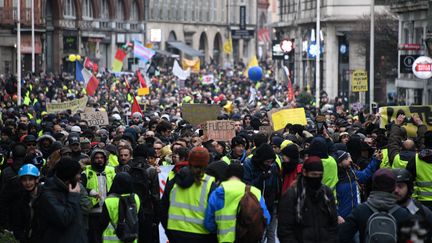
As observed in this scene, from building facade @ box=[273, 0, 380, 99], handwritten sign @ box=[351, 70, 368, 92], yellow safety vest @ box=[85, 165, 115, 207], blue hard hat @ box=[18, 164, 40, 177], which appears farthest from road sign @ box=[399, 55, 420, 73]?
blue hard hat @ box=[18, 164, 40, 177]

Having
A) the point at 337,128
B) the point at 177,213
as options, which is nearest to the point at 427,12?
the point at 337,128

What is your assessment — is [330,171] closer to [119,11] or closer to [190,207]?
[190,207]

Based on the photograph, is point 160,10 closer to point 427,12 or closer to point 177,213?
point 427,12

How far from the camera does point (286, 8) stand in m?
77.3

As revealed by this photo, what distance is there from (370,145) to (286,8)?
200 feet

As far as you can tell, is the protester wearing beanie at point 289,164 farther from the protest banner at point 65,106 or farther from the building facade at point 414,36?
the building facade at point 414,36

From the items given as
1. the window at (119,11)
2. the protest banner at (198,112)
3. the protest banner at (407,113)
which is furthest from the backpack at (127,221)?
the window at (119,11)

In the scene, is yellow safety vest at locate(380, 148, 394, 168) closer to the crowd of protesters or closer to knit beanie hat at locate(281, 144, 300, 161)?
the crowd of protesters

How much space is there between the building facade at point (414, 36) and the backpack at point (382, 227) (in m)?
29.4

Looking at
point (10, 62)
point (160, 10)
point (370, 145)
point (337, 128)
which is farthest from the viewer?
point (160, 10)

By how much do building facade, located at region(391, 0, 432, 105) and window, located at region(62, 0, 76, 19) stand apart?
103ft

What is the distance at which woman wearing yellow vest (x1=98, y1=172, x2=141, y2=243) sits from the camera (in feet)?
40.4

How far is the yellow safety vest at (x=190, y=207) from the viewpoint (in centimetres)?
1160

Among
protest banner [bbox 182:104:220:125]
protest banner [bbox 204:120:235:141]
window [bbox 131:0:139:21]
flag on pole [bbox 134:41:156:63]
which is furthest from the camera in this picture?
window [bbox 131:0:139:21]
